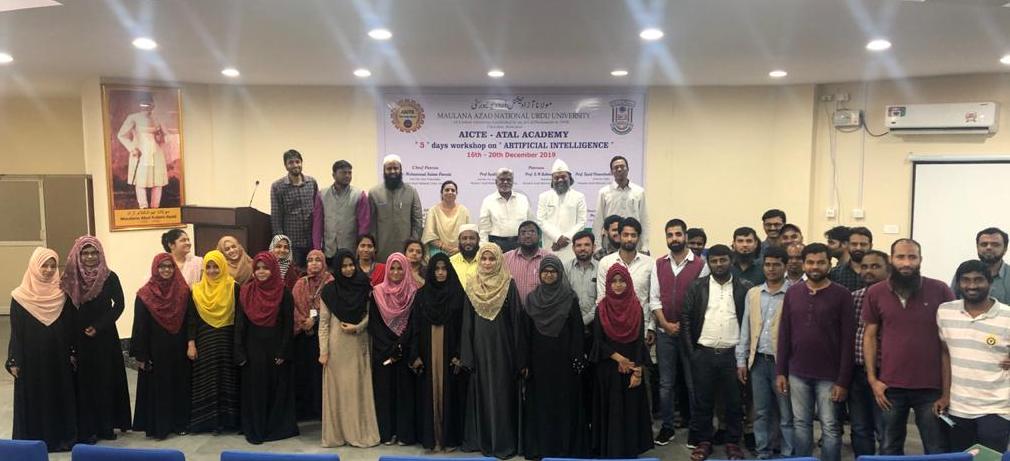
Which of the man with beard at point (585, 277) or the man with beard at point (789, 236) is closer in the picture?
the man with beard at point (585, 277)

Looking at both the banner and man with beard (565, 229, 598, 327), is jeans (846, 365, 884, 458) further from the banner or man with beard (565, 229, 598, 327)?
the banner

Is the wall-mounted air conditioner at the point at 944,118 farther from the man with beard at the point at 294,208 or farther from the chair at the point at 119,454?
the chair at the point at 119,454

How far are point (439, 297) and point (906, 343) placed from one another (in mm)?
2569

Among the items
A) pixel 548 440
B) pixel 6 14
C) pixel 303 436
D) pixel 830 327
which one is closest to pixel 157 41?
pixel 6 14

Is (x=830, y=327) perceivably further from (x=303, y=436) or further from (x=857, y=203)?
(x=857, y=203)

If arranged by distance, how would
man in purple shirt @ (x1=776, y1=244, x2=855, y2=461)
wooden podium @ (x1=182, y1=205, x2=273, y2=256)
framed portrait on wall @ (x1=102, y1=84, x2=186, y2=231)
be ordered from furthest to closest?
1. framed portrait on wall @ (x1=102, y1=84, x2=186, y2=231)
2. wooden podium @ (x1=182, y1=205, x2=273, y2=256)
3. man in purple shirt @ (x1=776, y1=244, x2=855, y2=461)

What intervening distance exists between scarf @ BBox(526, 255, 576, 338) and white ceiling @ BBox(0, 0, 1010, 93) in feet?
5.30

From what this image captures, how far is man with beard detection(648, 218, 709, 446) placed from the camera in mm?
4188

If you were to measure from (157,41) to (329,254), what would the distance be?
2056mm

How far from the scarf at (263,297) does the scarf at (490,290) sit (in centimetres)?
133

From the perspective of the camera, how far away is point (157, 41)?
4.93 m

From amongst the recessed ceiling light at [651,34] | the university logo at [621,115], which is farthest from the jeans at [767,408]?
the university logo at [621,115]

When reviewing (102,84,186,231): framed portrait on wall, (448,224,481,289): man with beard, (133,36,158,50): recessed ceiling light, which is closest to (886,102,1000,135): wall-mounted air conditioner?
(448,224,481,289): man with beard

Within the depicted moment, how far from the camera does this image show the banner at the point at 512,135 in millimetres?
7477
